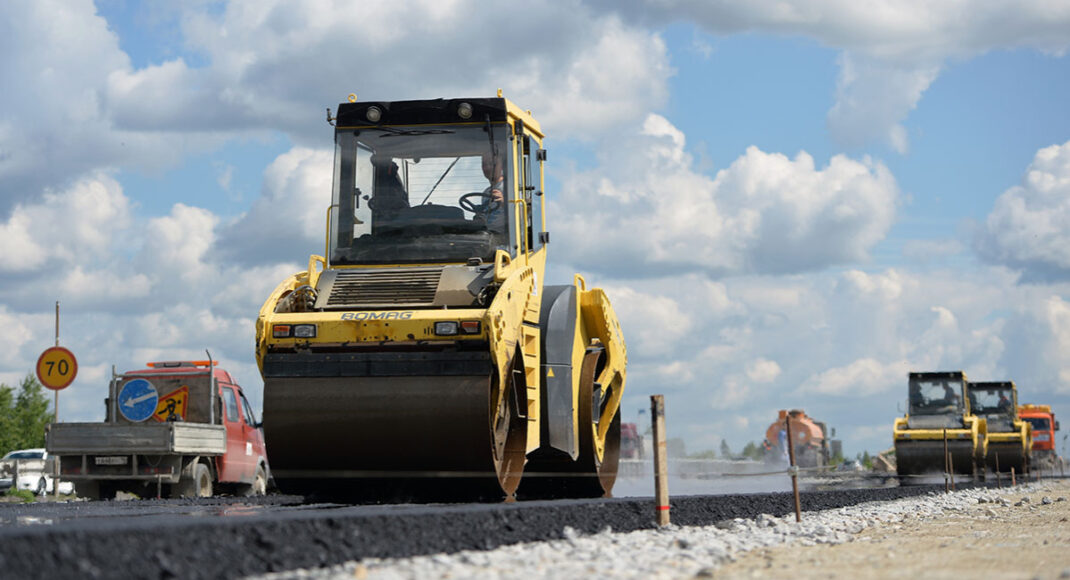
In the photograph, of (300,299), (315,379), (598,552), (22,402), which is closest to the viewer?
(598,552)

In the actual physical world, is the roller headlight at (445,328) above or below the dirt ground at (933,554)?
above

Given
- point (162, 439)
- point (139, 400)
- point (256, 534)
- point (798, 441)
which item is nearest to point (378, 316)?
point (256, 534)

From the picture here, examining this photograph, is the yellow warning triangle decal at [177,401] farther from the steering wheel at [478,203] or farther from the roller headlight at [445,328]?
the roller headlight at [445,328]

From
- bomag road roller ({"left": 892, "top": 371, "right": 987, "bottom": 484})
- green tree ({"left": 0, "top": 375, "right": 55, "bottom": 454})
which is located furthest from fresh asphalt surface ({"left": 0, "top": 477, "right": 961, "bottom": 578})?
green tree ({"left": 0, "top": 375, "right": 55, "bottom": 454})

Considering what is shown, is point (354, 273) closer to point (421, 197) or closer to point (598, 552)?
point (421, 197)

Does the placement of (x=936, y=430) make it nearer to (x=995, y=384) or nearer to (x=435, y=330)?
(x=995, y=384)

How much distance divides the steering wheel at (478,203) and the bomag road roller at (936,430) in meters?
17.8

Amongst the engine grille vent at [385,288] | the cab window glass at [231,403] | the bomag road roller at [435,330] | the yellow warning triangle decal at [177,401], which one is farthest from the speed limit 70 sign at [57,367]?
the engine grille vent at [385,288]

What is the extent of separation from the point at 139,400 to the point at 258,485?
11.5ft

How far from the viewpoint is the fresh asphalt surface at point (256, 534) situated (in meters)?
6.05

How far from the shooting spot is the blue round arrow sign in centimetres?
1933

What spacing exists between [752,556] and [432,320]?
316cm

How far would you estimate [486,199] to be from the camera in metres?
12.3

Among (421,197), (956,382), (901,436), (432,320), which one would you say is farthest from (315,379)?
(956,382)
